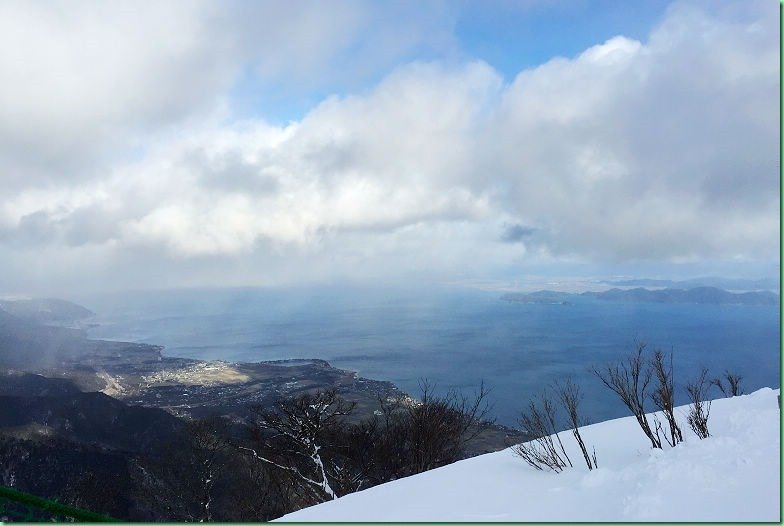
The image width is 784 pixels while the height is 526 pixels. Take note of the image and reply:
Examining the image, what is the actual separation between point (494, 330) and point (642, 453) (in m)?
105

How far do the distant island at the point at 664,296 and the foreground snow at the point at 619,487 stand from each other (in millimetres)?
111522

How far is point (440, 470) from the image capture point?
24.1 feet

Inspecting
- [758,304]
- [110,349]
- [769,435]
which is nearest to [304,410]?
[769,435]

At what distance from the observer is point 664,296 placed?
469ft

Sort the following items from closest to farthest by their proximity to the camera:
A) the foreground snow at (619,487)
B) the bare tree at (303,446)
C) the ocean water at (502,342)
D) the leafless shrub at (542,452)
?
the foreground snow at (619,487), the leafless shrub at (542,452), the bare tree at (303,446), the ocean water at (502,342)

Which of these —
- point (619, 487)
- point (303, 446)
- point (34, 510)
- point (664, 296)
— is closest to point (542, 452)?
point (619, 487)

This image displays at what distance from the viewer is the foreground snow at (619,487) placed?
13.2ft

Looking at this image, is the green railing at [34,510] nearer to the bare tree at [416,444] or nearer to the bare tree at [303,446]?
the bare tree at [303,446]

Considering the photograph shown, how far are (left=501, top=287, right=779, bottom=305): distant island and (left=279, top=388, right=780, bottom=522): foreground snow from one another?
366 ft

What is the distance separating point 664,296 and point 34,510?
167 m

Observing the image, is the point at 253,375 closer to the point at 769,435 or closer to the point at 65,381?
the point at 65,381

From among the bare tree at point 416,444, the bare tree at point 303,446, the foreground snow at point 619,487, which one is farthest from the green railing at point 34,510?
the bare tree at point 416,444

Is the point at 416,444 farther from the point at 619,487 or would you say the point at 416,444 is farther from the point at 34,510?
the point at 34,510

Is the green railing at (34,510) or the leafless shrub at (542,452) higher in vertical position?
the green railing at (34,510)
